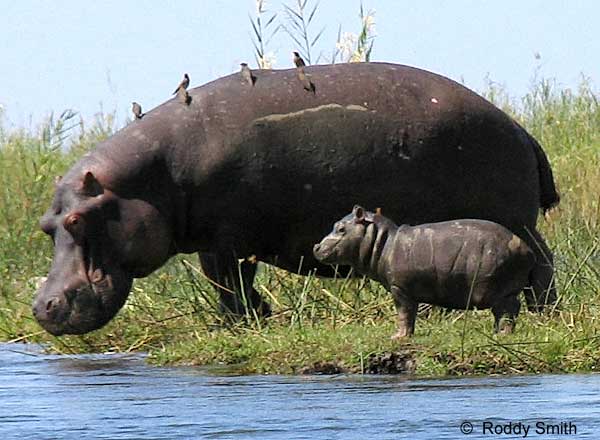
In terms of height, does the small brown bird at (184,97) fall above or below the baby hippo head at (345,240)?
above

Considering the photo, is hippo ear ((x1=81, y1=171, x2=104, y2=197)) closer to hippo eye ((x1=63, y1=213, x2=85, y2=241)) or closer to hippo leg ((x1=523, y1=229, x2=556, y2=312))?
hippo eye ((x1=63, y1=213, x2=85, y2=241))

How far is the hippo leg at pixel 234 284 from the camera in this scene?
9797 mm

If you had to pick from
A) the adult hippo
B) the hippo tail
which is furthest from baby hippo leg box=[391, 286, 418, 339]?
the hippo tail

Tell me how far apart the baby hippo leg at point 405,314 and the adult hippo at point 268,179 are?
0.95 metres

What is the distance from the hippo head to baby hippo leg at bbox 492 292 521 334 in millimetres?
1772

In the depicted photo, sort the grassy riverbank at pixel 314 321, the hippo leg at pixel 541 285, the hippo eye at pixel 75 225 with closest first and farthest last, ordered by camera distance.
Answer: the grassy riverbank at pixel 314 321, the hippo eye at pixel 75 225, the hippo leg at pixel 541 285

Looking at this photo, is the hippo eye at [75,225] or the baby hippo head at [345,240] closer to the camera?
the baby hippo head at [345,240]

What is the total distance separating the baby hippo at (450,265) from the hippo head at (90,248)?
4.02 feet

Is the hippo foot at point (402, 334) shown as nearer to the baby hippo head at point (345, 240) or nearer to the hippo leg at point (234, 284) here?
the baby hippo head at point (345, 240)

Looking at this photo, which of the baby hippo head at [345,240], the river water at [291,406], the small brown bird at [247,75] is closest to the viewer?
the river water at [291,406]

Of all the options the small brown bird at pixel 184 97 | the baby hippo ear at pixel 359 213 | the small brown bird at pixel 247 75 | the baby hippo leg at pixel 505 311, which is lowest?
the baby hippo leg at pixel 505 311

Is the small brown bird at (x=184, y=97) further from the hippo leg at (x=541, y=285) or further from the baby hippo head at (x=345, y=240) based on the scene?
the hippo leg at (x=541, y=285)

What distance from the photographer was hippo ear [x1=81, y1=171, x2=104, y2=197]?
31.7ft

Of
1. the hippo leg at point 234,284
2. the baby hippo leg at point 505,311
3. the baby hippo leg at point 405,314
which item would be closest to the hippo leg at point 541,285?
the baby hippo leg at point 505,311
